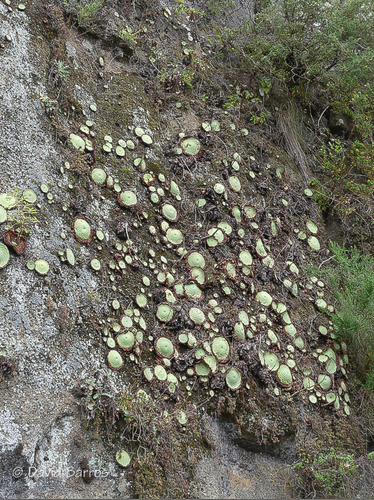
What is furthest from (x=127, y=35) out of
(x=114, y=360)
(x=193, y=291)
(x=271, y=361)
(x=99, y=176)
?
(x=271, y=361)

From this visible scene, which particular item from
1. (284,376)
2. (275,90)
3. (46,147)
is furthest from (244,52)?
(284,376)

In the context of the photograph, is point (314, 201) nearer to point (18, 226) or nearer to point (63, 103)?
point (63, 103)

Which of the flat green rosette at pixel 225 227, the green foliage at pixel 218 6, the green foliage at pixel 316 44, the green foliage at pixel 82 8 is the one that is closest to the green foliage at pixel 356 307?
the flat green rosette at pixel 225 227

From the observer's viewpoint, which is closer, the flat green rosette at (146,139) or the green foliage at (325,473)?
the green foliage at (325,473)

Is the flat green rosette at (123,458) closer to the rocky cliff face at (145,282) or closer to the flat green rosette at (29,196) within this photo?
the rocky cliff face at (145,282)

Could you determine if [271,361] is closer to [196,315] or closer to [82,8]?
[196,315]

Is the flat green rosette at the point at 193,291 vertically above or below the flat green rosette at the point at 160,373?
above
